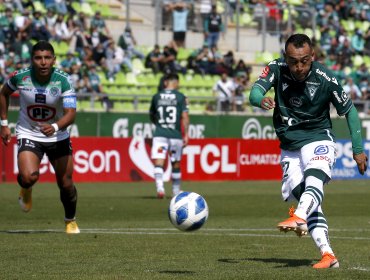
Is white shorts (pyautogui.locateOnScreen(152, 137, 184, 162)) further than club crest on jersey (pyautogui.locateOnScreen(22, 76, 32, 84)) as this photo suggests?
Yes

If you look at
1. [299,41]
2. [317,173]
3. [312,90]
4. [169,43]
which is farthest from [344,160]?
[299,41]

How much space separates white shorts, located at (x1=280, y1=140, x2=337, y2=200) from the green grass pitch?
0.82 m

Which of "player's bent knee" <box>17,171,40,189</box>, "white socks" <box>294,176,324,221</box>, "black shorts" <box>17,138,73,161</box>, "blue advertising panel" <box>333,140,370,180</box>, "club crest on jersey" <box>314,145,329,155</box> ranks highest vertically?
"club crest on jersey" <box>314,145,329,155</box>

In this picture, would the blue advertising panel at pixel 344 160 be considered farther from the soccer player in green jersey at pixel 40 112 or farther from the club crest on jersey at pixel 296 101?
the club crest on jersey at pixel 296 101

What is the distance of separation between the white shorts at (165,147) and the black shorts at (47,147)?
888cm

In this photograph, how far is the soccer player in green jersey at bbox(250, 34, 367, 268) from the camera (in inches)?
381

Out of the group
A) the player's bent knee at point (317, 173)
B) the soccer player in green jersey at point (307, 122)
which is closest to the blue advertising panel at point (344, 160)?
the soccer player in green jersey at point (307, 122)

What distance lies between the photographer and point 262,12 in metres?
39.1

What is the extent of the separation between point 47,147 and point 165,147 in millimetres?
9080

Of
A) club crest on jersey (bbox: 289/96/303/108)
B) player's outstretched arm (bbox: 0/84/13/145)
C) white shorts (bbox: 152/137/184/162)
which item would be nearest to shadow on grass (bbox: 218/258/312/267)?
club crest on jersey (bbox: 289/96/303/108)

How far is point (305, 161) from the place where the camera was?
994cm

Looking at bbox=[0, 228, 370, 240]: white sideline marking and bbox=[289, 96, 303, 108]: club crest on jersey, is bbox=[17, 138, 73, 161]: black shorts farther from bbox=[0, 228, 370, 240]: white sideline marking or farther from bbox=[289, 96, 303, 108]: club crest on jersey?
bbox=[289, 96, 303, 108]: club crest on jersey

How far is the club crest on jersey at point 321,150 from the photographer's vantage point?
32.5 feet

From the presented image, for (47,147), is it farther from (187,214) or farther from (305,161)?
(305,161)
